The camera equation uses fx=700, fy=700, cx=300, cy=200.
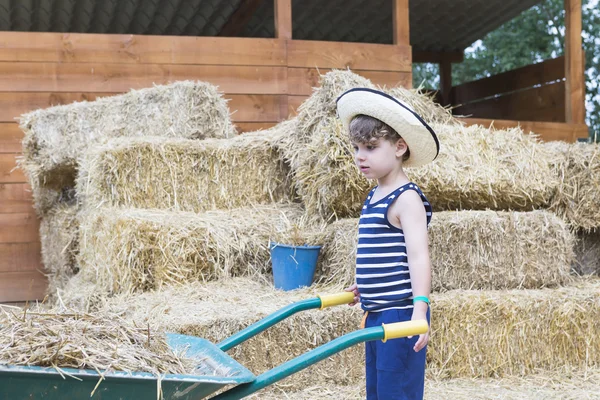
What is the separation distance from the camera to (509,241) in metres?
3.80

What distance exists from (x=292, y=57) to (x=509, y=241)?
2671mm

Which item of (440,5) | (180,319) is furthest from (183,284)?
(440,5)

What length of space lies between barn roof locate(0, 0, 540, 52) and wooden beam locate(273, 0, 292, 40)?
224 cm

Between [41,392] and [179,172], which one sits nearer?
[41,392]

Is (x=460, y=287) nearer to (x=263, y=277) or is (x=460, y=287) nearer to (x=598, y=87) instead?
(x=263, y=277)

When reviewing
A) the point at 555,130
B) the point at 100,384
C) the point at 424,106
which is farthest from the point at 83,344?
the point at 555,130

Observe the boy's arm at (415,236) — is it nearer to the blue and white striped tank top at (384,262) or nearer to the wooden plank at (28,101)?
the blue and white striped tank top at (384,262)

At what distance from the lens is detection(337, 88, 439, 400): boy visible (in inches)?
85.1

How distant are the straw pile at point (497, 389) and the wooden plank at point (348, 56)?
3.11 m

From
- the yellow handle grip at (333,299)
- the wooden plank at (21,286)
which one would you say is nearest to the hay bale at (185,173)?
the wooden plank at (21,286)

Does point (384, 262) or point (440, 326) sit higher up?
point (384, 262)

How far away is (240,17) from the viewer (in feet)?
27.5

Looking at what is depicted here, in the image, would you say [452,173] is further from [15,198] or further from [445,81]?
[445,81]

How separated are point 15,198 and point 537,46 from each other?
43.0ft
